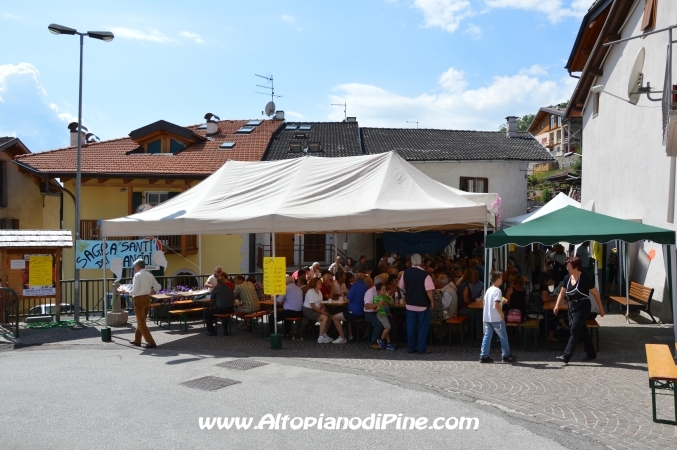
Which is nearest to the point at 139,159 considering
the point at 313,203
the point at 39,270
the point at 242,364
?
the point at 39,270

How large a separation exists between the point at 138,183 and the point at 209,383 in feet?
58.7

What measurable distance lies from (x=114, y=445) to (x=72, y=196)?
20.6 meters

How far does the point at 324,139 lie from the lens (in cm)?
3009

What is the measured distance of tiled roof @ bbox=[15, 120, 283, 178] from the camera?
941 inches

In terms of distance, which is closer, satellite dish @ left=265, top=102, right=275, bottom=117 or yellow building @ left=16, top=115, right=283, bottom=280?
yellow building @ left=16, top=115, right=283, bottom=280

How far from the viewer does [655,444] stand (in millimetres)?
5738

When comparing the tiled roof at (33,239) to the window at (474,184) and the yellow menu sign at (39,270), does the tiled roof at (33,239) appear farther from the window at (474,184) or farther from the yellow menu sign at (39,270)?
the window at (474,184)

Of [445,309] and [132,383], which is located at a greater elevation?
[445,309]

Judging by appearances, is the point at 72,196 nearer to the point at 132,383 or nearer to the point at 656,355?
the point at 132,383

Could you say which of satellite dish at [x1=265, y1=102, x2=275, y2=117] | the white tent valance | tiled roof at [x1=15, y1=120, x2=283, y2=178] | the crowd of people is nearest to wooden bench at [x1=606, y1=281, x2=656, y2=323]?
the crowd of people

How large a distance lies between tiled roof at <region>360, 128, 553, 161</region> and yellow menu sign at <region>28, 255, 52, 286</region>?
1722 centimetres

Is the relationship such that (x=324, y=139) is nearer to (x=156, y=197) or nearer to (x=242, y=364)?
(x=156, y=197)

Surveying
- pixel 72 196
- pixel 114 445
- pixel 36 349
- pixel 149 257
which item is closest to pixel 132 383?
pixel 114 445

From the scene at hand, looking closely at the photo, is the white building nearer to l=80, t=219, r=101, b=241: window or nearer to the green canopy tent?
the green canopy tent
